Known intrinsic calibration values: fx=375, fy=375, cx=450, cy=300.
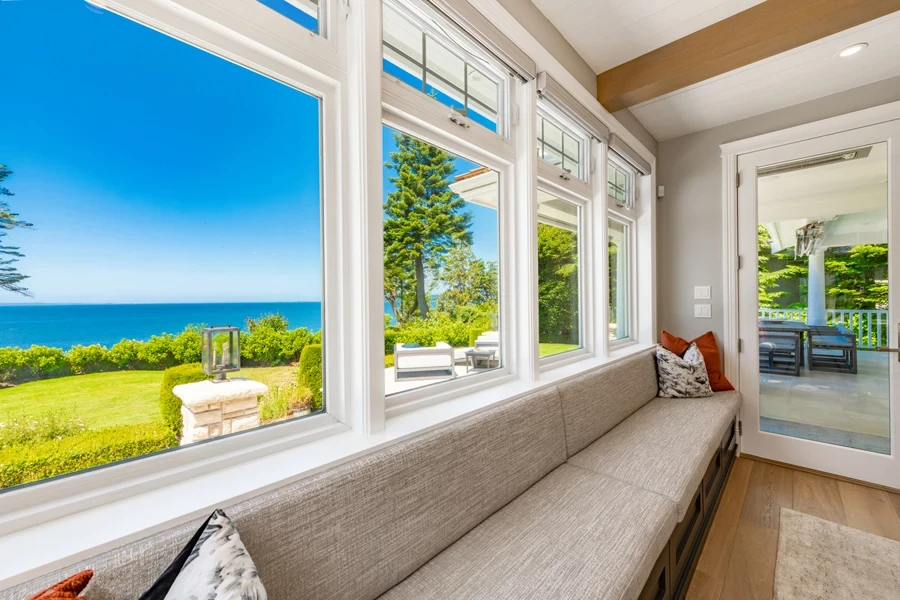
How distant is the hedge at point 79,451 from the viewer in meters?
0.73

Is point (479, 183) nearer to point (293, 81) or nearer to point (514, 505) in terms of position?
point (293, 81)

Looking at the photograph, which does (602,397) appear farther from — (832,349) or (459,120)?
(832,349)

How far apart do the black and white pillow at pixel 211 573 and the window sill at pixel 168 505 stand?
0.36 feet

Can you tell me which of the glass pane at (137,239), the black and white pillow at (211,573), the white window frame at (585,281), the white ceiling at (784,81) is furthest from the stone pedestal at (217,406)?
the white ceiling at (784,81)

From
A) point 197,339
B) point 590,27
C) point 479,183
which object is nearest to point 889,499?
point 479,183

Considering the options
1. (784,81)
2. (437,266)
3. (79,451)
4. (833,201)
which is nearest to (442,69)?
(437,266)

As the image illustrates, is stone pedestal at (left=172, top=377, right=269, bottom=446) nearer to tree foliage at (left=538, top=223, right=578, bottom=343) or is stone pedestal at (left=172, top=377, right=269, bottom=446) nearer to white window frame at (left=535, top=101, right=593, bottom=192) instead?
tree foliage at (left=538, top=223, right=578, bottom=343)

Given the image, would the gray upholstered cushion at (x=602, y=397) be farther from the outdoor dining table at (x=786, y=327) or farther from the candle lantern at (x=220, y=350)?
the candle lantern at (x=220, y=350)

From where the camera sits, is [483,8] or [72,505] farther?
[483,8]

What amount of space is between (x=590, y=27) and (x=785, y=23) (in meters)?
0.88

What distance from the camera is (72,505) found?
0.75 metres

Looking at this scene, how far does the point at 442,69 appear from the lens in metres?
1.57

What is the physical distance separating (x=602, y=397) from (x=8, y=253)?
219 cm

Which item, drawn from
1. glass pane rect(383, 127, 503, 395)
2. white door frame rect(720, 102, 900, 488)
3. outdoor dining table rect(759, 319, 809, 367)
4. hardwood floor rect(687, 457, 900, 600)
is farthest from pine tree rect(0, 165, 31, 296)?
outdoor dining table rect(759, 319, 809, 367)
